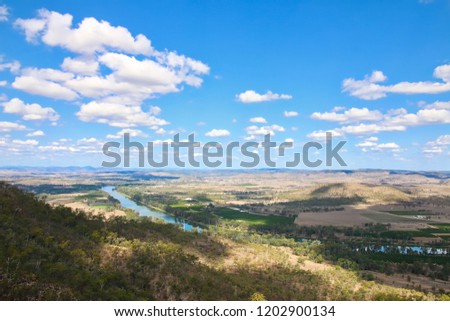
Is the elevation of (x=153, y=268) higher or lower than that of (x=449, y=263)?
higher

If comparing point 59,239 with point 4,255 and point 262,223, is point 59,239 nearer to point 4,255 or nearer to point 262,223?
point 4,255

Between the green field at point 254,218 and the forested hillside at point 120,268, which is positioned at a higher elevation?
the forested hillside at point 120,268

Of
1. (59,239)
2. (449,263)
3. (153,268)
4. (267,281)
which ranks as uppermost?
(59,239)

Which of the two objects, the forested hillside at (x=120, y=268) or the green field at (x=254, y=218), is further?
the green field at (x=254, y=218)

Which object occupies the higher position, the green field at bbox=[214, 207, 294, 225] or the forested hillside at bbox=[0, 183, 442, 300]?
the forested hillside at bbox=[0, 183, 442, 300]

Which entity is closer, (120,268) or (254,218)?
(120,268)

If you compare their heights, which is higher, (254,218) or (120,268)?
(120,268)

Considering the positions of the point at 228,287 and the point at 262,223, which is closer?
the point at 228,287

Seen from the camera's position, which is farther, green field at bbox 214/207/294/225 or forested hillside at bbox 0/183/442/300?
green field at bbox 214/207/294/225

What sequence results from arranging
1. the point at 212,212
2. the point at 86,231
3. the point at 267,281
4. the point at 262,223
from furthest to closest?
the point at 212,212
the point at 262,223
the point at 86,231
the point at 267,281

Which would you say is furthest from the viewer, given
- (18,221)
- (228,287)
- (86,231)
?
(86,231)
